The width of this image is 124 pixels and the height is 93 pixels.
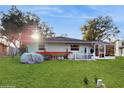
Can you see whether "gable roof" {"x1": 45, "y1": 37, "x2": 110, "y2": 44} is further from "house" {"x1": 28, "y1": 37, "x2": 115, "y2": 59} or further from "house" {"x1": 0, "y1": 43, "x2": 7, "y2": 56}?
"house" {"x1": 0, "y1": 43, "x2": 7, "y2": 56}

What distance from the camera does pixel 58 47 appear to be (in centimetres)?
2223

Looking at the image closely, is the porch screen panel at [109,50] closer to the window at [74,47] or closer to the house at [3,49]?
the window at [74,47]

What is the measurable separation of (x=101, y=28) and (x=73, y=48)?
617 millimetres

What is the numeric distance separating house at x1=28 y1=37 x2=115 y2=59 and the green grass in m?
0.10

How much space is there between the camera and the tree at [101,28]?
71.7 feet

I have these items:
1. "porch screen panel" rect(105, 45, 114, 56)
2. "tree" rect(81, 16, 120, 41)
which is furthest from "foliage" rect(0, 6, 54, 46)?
"porch screen panel" rect(105, 45, 114, 56)

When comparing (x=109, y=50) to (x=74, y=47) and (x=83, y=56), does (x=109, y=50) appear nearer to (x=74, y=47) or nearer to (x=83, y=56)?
(x=83, y=56)

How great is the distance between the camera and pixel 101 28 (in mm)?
21859

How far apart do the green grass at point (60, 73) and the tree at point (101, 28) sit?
28 cm

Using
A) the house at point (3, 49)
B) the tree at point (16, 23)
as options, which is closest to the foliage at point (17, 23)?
the tree at point (16, 23)

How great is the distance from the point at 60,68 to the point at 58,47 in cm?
35

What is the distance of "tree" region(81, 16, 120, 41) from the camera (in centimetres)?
2186

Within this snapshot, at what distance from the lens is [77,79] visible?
21922mm

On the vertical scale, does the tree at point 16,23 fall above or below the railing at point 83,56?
above
